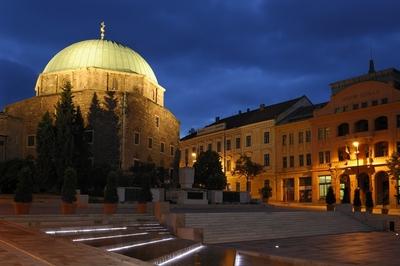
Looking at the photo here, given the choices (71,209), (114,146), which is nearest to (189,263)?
(71,209)

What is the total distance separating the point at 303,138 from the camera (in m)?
62.9

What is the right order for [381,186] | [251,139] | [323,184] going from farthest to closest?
[251,139] < [323,184] < [381,186]

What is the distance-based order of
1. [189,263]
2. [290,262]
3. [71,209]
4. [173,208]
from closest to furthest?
[189,263] → [290,262] → [71,209] → [173,208]

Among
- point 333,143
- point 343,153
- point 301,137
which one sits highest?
point 301,137

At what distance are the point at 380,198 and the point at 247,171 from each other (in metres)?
14.9

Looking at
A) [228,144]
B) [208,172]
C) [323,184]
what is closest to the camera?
[208,172]

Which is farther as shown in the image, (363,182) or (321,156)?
(321,156)

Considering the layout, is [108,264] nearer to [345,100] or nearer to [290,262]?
[290,262]

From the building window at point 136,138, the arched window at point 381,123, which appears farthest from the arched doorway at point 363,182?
the building window at point 136,138

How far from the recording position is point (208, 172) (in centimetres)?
5141

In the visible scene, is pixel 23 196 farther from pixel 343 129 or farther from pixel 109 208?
pixel 343 129

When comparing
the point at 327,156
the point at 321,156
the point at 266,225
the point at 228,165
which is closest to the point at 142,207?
the point at 266,225

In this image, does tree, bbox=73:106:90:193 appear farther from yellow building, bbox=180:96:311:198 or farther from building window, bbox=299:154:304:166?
building window, bbox=299:154:304:166

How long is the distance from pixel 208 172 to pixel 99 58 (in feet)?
58.8
